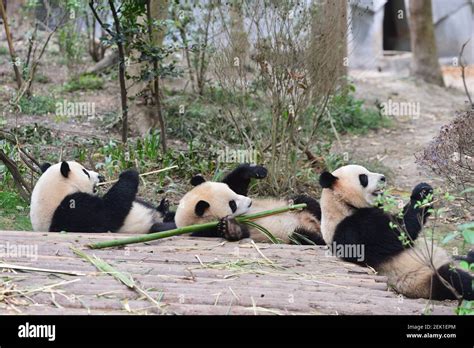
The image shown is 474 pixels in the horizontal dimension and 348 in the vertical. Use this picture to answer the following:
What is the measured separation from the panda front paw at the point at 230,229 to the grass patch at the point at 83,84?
7789 millimetres

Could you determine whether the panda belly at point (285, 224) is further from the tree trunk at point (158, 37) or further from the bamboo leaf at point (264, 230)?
the tree trunk at point (158, 37)

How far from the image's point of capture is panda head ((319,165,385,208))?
5.70 metres

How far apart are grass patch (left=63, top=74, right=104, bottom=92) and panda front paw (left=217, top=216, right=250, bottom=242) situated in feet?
25.6

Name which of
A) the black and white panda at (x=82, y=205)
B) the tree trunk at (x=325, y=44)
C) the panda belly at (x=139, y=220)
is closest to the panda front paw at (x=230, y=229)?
the black and white panda at (x=82, y=205)

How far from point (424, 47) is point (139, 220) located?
421 inches

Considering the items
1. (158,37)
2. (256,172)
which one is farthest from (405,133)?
(256,172)

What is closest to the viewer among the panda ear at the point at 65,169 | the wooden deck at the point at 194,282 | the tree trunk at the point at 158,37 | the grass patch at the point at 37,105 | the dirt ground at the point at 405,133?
the wooden deck at the point at 194,282

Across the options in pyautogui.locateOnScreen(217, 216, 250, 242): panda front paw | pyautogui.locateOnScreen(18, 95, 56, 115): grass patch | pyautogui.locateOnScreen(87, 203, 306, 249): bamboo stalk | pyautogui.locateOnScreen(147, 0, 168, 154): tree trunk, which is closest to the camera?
pyautogui.locateOnScreen(87, 203, 306, 249): bamboo stalk

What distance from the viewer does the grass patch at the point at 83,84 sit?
13094 millimetres

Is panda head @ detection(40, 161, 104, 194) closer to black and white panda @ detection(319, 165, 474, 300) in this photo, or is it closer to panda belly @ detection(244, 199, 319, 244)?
panda belly @ detection(244, 199, 319, 244)

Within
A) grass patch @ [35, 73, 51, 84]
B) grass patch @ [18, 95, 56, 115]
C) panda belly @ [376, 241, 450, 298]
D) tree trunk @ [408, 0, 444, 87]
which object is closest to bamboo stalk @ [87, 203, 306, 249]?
panda belly @ [376, 241, 450, 298]

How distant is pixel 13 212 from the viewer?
791 cm

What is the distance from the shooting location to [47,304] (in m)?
4.10
